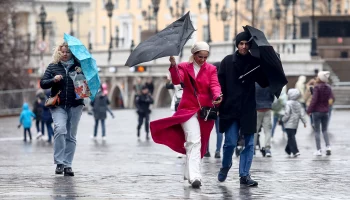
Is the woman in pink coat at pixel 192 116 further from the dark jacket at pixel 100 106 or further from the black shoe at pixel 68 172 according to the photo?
the dark jacket at pixel 100 106

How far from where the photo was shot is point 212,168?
20078 mm

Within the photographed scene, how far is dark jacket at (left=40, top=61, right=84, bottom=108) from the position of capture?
18.0 metres

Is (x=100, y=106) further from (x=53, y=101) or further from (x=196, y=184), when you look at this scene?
(x=196, y=184)

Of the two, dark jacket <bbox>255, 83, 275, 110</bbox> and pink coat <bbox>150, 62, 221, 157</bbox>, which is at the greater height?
pink coat <bbox>150, 62, 221, 157</bbox>

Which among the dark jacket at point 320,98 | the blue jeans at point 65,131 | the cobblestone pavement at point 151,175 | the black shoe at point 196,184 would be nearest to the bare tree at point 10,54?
the cobblestone pavement at point 151,175

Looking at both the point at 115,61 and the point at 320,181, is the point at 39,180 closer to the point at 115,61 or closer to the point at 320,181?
the point at 320,181

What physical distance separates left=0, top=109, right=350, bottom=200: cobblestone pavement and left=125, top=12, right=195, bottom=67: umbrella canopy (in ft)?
5.17

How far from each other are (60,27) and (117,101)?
48594 millimetres

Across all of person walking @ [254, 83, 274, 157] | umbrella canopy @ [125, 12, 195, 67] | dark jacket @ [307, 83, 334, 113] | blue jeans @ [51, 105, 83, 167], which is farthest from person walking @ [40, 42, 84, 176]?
dark jacket @ [307, 83, 334, 113]

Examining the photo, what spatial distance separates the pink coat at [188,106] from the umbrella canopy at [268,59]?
63 cm

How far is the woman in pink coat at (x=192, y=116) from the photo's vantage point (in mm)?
16078

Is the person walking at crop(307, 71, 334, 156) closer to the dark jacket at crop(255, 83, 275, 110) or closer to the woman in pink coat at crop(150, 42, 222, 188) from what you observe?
the dark jacket at crop(255, 83, 275, 110)

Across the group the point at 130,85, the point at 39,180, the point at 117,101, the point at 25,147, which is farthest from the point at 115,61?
the point at 39,180

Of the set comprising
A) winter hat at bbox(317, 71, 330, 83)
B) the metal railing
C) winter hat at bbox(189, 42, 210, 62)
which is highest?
winter hat at bbox(189, 42, 210, 62)
